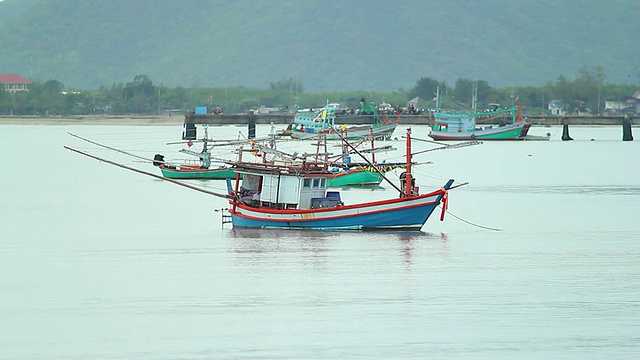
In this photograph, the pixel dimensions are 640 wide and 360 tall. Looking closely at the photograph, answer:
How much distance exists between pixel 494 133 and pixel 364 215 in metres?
111

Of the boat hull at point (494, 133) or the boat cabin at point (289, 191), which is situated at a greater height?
the boat cabin at point (289, 191)

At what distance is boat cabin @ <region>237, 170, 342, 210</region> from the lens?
150 ft

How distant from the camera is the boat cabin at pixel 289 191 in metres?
45.8

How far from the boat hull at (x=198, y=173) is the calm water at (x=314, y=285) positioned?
1358cm

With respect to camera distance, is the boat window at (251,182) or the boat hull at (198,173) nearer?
the boat window at (251,182)

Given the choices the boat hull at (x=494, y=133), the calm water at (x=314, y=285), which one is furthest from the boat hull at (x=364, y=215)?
the boat hull at (x=494, y=133)

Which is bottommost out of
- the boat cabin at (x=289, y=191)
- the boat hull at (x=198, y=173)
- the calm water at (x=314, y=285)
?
the calm water at (x=314, y=285)

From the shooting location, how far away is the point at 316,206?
152 feet

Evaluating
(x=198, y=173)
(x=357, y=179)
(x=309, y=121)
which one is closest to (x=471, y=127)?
(x=309, y=121)

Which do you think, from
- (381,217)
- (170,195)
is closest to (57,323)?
(381,217)

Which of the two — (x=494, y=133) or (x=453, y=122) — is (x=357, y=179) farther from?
(x=494, y=133)

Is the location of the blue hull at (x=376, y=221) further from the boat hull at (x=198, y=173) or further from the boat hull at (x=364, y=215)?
the boat hull at (x=198, y=173)

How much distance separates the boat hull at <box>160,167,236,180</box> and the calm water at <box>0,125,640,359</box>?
13583mm

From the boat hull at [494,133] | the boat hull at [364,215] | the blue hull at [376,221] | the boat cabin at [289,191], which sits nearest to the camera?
the boat hull at [364,215]
